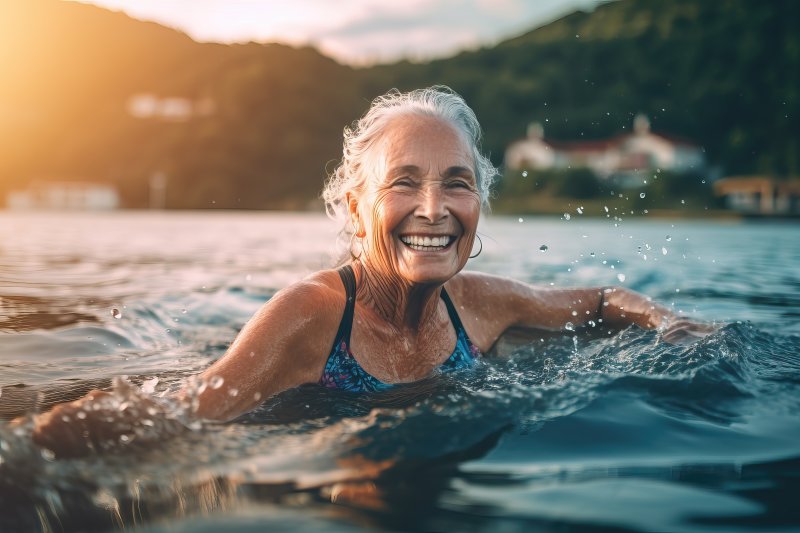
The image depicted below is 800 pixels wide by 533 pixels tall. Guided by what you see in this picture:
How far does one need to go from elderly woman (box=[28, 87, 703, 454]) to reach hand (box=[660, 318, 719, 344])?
3.42 feet

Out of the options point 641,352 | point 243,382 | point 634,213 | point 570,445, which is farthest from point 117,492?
point 634,213

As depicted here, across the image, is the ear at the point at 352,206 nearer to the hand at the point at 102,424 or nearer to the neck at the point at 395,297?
the neck at the point at 395,297

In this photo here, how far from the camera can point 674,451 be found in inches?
105

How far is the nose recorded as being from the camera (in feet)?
10.3

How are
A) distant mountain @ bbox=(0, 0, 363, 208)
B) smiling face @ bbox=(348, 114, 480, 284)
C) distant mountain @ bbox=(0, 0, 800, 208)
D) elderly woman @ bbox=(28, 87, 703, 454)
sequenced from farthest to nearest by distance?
distant mountain @ bbox=(0, 0, 800, 208)
distant mountain @ bbox=(0, 0, 363, 208)
smiling face @ bbox=(348, 114, 480, 284)
elderly woman @ bbox=(28, 87, 703, 454)

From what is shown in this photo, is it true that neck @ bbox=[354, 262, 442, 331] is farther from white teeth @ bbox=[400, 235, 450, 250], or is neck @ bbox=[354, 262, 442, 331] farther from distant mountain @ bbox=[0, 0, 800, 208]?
distant mountain @ bbox=[0, 0, 800, 208]

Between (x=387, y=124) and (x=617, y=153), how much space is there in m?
81.5

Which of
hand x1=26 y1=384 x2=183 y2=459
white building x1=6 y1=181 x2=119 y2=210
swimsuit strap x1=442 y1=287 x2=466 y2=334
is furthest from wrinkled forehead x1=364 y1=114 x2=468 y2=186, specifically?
white building x1=6 y1=181 x2=119 y2=210

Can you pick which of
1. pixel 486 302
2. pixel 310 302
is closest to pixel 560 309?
pixel 486 302

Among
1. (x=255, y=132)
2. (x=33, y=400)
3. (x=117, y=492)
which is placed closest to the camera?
(x=117, y=492)

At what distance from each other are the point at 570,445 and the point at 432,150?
4.36ft

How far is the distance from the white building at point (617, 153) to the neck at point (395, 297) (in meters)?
70.1

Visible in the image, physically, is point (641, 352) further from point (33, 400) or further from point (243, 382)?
point (33, 400)

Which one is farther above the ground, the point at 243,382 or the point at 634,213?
the point at 634,213
